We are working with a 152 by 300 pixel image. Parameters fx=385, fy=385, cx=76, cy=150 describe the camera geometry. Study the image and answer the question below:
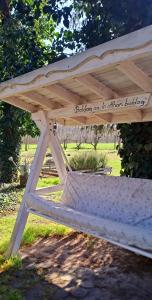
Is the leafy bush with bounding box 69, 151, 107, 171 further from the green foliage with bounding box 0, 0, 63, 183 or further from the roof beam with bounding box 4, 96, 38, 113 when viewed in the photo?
the roof beam with bounding box 4, 96, 38, 113

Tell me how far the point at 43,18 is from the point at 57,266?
5.72 meters

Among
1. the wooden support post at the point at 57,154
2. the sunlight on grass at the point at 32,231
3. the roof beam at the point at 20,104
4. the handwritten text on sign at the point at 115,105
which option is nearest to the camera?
the handwritten text on sign at the point at 115,105

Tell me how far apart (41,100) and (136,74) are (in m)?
1.90

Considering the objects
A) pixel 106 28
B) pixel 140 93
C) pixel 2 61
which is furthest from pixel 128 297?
pixel 2 61

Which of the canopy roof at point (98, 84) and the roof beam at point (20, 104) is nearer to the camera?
the canopy roof at point (98, 84)

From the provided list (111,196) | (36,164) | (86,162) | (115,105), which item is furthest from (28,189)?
(86,162)

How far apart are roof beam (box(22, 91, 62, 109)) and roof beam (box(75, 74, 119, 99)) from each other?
110 cm

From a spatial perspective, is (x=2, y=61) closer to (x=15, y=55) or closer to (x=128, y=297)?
(x=15, y=55)

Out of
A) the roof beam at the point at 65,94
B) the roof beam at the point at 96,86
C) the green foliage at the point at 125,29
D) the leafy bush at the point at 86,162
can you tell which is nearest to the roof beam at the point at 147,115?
the roof beam at the point at 96,86

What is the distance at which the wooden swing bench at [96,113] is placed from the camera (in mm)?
3309

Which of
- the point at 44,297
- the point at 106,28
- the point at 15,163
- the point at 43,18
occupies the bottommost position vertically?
the point at 44,297

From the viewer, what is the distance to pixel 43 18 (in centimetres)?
848

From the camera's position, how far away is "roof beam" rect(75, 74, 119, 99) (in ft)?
13.0

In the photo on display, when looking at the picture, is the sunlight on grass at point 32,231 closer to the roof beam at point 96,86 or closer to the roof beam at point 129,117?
the roof beam at point 129,117
